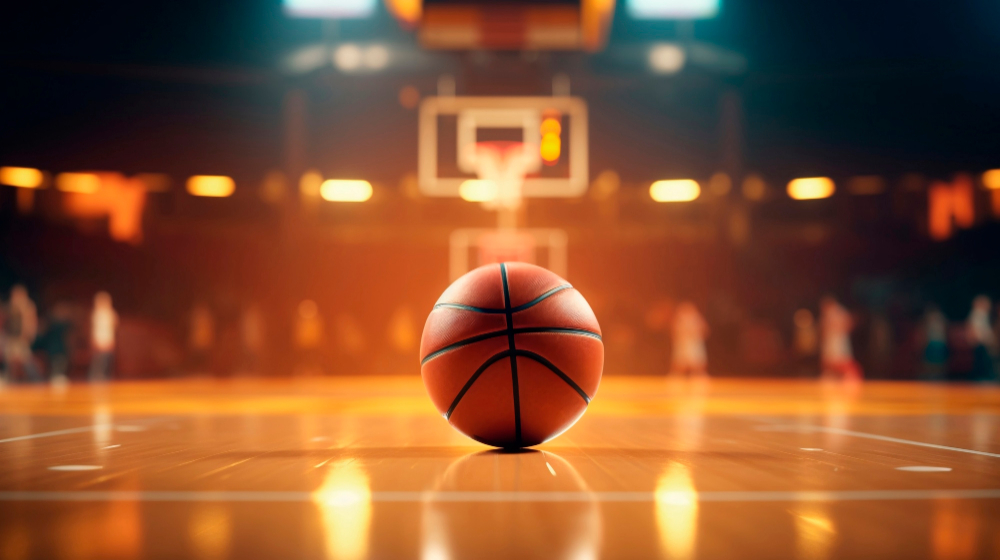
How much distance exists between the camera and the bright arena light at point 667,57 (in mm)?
13414

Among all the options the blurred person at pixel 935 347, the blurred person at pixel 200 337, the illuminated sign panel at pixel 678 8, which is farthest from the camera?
the blurred person at pixel 200 337

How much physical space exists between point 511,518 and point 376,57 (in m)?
12.8

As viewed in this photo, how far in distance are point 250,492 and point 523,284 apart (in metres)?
1.39

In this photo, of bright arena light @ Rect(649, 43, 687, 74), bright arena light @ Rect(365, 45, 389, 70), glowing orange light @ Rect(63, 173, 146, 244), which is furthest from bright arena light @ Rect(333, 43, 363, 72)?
bright arena light @ Rect(649, 43, 687, 74)

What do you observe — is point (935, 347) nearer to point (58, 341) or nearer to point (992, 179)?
point (992, 179)

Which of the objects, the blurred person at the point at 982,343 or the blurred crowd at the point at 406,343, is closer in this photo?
the blurred person at the point at 982,343

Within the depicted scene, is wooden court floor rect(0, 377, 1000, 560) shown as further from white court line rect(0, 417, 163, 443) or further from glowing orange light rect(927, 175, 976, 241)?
glowing orange light rect(927, 175, 976, 241)

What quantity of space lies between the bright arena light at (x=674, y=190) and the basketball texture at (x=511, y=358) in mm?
12689

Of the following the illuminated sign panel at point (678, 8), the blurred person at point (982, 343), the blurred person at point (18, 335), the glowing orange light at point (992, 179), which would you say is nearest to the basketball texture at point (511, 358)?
the illuminated sign panel at point (678, 8)

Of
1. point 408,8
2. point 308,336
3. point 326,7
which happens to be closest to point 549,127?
point 408,8

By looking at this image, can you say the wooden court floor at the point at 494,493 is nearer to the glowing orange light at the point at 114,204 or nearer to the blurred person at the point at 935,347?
the blurred person at the point at 935,347

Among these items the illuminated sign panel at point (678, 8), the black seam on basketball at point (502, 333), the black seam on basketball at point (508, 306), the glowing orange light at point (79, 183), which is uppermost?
the illuminated sign panel at point (678, 8)

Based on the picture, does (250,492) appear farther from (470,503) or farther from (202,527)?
(470,503)

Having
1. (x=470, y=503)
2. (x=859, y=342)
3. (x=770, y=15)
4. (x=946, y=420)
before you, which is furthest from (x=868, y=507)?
(x=859, y=342)
